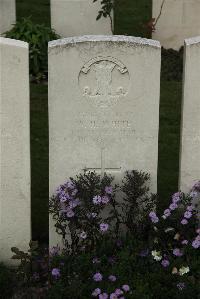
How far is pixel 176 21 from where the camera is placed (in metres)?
11.0

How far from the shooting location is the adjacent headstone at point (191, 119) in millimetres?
5355

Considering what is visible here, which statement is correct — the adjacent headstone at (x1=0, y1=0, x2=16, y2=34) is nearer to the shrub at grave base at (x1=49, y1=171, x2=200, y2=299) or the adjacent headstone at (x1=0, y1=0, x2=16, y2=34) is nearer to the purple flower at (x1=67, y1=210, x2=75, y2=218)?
the shrub at grave base at (x1=49, y1=171, x2=200, y2=299)

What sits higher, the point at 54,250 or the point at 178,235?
the point at 178,235

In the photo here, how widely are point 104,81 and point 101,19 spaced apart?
18.3 ft

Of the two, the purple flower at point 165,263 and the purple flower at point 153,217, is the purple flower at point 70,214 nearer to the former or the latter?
the purple flower at point 153,217

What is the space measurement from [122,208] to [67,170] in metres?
0.56

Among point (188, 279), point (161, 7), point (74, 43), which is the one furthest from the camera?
point (161, 7)

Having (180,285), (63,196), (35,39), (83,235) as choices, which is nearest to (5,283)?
(83,235)

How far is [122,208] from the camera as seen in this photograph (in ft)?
18.3

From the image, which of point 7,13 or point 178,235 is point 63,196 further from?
point 7,13

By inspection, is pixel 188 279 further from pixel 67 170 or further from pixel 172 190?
pixel 172 190

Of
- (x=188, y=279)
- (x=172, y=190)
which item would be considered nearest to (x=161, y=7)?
(x=172, y=190)

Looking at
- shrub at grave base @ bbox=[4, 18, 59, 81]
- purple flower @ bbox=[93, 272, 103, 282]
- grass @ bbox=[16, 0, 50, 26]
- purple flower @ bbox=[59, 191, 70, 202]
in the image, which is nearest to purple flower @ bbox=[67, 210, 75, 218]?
purple flower @ bbox=[59, 191, 70, 202]

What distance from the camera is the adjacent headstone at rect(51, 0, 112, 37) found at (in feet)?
35.0
